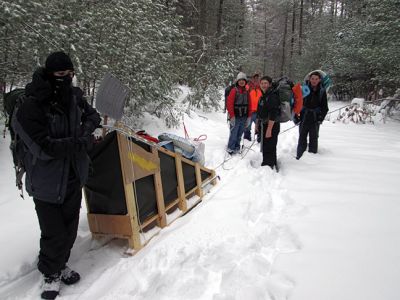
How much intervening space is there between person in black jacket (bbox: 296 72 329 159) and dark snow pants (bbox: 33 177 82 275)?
453 cm

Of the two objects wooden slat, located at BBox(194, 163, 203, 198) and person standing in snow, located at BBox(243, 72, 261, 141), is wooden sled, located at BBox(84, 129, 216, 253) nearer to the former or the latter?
wooden slat, located at BBox(194, 163, 203, 198)

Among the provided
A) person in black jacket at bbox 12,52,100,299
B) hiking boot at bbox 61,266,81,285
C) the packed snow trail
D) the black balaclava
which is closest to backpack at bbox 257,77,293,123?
the packed snow trail

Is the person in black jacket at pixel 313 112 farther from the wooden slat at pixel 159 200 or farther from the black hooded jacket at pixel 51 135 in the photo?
the black hooded jacket at pixel 51 135

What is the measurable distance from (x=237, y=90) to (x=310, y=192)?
3454mm

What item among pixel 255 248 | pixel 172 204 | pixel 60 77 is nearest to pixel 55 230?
pixel 60 77

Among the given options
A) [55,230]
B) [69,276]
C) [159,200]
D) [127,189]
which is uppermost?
[127,189]

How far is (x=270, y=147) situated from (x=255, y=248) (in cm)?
300

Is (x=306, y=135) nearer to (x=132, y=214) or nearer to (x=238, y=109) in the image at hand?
(x=238, y=109)

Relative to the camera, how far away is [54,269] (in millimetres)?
2705

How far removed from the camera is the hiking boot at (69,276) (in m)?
2.83

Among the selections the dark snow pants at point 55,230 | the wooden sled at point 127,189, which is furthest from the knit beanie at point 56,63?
the dark snow pants at point 55,230

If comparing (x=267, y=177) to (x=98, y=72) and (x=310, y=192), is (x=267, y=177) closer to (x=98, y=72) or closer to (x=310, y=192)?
(x=310, y=192)

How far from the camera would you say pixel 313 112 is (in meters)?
6.10

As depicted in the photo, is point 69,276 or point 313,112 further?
point 313,112
